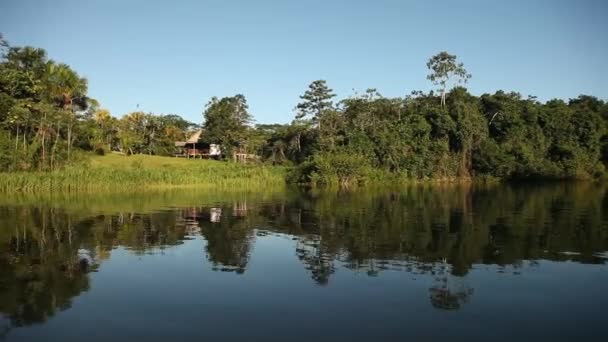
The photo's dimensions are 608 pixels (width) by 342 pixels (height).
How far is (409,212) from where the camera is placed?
28875mm

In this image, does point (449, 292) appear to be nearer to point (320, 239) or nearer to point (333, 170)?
point (320, 239)

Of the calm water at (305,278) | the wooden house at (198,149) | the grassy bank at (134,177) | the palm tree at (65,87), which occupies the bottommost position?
the calm water at (305,278)

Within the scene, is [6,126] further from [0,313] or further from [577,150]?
[577,150]

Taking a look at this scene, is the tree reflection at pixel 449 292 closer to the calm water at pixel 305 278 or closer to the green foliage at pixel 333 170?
the calm water at pixel 305 278

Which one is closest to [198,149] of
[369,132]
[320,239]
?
[369,132]

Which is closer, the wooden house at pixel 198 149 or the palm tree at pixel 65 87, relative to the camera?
the palm tree at pixel 65 87

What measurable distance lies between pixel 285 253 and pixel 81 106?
4996 cm

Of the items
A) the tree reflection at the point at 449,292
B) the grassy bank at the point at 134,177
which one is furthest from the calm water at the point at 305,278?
the grassy bank at the point at 134,177

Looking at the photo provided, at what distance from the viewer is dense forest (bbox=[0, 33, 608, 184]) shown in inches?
2016

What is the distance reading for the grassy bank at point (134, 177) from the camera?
4238 cm

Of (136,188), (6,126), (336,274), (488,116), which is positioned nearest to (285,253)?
(336,274)

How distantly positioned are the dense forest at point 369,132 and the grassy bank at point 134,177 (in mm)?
3717

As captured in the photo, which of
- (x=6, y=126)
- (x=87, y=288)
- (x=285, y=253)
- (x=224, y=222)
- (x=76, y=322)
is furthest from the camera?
(x=6, y=126)

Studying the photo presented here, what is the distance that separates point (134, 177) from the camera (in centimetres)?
4662
